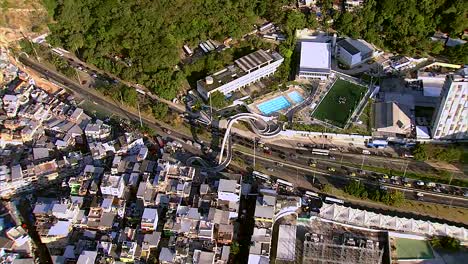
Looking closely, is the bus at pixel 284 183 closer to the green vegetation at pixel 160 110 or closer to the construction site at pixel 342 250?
the construction site at pixel 342 250

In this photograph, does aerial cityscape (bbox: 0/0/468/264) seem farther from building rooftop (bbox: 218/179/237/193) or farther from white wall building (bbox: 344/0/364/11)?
white wall building (bbox: 344/0/364/11)

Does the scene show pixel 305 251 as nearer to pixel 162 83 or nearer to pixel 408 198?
pixel 408 198

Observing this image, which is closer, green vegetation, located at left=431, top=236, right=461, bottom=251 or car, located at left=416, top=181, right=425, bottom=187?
green vegetation, located at left=431, top=236, right=461, bottom=251

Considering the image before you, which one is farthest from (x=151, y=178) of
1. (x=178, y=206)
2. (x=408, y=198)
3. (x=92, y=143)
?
(x=408, y=198)

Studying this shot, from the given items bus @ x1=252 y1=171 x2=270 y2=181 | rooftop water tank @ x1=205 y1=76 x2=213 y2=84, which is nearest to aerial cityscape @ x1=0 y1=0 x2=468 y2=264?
bus @ x1=252 y1=171 x2=270 y2=181

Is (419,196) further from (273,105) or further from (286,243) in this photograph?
(273,105)

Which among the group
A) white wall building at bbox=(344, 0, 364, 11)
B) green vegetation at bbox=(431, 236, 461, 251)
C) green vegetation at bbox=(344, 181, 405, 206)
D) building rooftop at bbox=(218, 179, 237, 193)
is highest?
white wall building at bbox=(344, 0, 364, 11)
